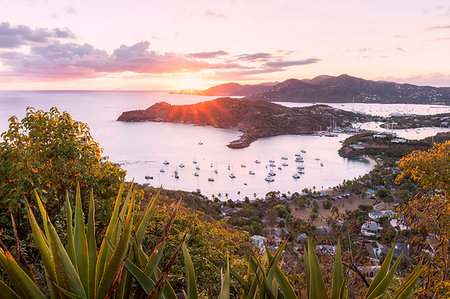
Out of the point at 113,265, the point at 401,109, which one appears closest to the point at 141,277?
the point at 113,265

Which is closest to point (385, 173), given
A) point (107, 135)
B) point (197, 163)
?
point (197, 163)

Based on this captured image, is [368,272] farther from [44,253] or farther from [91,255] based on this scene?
[44,253]

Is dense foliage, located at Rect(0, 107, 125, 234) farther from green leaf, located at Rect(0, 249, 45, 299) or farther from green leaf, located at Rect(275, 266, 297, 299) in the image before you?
green leaf, located at Rect(275, 266, 297, 299)

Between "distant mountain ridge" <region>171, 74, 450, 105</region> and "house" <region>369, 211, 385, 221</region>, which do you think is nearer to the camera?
"house" <region>369, 211, 385, 221</region>

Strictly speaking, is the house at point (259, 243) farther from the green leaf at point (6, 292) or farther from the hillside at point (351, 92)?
the hillside at point (351, 92)

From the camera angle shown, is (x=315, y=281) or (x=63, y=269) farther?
(x=315, y=281)

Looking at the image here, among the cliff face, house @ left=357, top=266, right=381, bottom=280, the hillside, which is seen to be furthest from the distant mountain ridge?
house @ left=357, top=266, right=381, bottom=280
